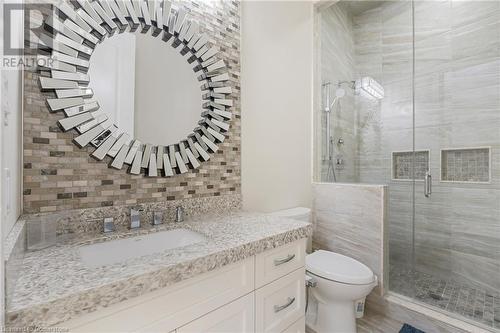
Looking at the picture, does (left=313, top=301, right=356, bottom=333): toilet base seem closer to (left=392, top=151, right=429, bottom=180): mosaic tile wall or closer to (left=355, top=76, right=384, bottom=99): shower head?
(left=392, top=151, right=429, bottom=180): mosaic tile wall

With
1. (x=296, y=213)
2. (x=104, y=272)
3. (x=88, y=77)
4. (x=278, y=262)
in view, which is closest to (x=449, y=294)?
(x=296, y=213)

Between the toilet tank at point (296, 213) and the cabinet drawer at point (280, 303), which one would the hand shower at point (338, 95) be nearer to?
the toilet tank at point (296, 213)

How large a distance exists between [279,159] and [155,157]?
0.99 metres

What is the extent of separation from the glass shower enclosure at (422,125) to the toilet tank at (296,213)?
0.46 m

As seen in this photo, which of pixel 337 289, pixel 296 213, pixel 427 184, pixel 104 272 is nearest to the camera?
pixel 104 272

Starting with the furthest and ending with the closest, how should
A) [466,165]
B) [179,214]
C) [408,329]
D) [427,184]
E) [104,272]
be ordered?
1. [427,184]
2. [466,165]
3. [408,329]
4. [179,214]
5. [104,272]

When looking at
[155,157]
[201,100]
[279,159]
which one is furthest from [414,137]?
[155,157]

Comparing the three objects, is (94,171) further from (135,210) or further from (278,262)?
(278,262)

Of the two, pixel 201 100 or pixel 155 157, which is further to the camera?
pixel 201 100

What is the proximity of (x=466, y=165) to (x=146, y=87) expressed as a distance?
2.56 metres

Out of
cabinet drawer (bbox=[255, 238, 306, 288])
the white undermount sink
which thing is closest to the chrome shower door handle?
cabinet drawer (bbox=[255, 238, 306, 288])

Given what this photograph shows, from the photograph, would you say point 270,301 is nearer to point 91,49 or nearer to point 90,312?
point 90,312

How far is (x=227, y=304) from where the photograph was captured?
0.92 meters

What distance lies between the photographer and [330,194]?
2160 millimetres
